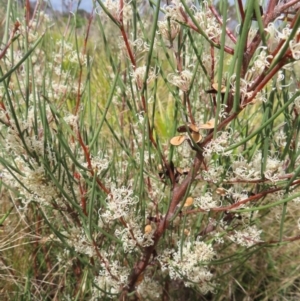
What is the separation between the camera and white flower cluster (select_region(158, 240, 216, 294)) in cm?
69

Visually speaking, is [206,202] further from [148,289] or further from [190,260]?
[148,289]

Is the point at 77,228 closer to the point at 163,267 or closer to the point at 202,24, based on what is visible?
the point at 163,267

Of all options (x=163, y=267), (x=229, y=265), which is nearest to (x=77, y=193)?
(x=163, y=267)

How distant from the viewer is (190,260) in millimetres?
688

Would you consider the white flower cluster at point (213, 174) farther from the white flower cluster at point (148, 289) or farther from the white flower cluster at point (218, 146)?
the white flower cluster at point (148, 289)

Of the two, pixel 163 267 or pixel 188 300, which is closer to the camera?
pixel 163 267

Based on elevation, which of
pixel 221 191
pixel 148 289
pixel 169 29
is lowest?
pixel 148 289

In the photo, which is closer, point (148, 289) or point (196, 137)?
point (196, 137)

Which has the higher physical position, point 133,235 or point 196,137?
point 196,137

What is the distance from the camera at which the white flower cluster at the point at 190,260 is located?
0.69m

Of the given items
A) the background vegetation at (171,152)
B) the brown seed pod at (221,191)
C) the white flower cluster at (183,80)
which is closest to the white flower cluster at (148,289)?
the background vegetation at (171,152)

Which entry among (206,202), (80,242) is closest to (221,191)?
(206,202)

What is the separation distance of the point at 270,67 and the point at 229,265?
2.55 ft

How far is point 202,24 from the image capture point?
551 millimetres
